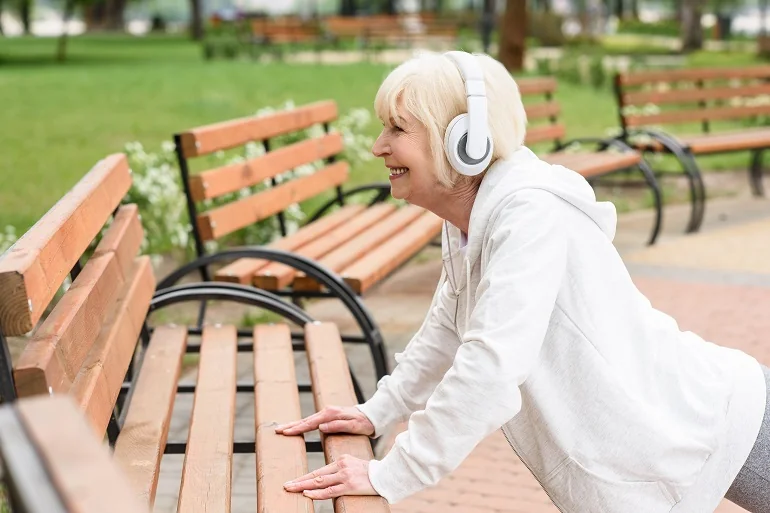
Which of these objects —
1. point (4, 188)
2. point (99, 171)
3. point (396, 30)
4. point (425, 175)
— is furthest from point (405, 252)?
point (396, 30)

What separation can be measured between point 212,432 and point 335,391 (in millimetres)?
428

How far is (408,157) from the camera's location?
2496 millimetres

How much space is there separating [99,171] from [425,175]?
139 cm

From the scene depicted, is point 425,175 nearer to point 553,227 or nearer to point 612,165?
point 553,227

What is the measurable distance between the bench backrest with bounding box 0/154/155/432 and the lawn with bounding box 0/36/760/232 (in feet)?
17.6

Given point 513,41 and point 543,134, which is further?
point 513,41

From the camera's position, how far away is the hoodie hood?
2371mm

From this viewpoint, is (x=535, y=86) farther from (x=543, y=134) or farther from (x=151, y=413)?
(x=151, y=413)

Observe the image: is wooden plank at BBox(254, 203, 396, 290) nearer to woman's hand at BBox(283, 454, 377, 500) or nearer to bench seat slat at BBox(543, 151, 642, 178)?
bench seat slat at BBox(543, 151, 642, 178)

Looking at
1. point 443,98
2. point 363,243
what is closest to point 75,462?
point 443,98

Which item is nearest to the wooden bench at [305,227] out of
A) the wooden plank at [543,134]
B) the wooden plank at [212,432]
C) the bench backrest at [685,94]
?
the wooden plank at [212,432]

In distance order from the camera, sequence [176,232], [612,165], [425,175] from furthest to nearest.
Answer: [612,165] → [176,232] → [425,175]

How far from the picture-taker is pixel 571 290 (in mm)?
2361

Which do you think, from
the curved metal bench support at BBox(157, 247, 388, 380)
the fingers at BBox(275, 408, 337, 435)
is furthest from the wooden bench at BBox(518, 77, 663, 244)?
the fingers at BBox(275, 408, 337, 435)
